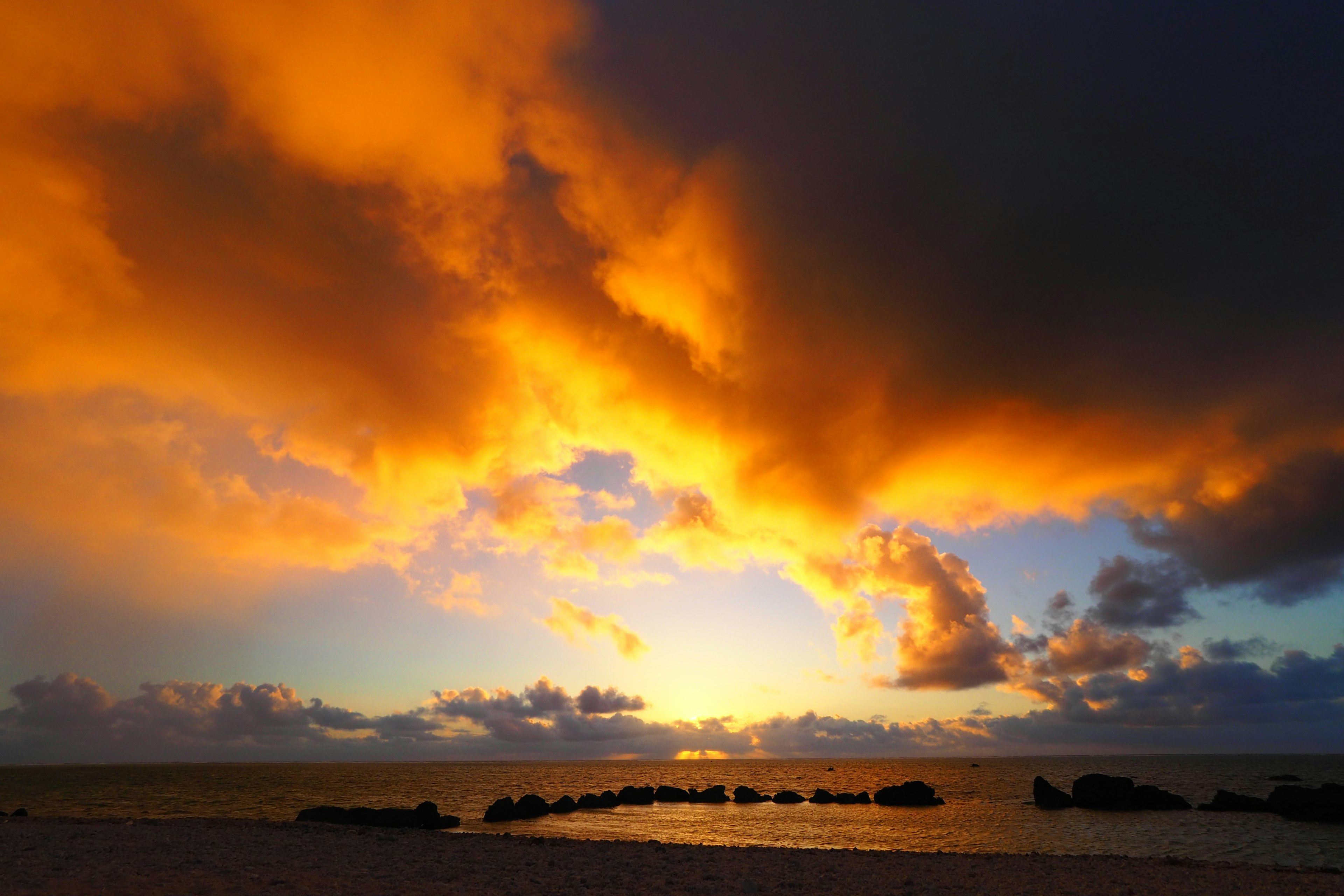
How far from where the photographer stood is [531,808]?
5147 cm

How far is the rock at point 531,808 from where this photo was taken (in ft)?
165

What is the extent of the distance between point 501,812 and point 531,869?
32055mm

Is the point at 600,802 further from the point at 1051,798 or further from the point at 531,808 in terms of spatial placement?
the point at 1051,798

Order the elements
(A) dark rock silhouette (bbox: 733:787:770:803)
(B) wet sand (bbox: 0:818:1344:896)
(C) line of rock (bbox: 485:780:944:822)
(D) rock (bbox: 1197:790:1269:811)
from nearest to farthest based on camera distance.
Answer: (B) wet sand (bbox: 0:818:1344:896) → (D) rock (bbox: 1197:790:1269:811) → (C) line of rock (bbox: 485:780:944:822) → (A) dark rock silhouette (bbox: 733:787:770:803)

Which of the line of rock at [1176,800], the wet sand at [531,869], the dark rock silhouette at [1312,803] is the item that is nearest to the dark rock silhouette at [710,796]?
the line of rock at [1176,800]

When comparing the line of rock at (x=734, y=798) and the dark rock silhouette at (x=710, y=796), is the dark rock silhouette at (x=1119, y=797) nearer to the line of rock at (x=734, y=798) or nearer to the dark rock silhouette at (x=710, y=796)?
the line of rock at (x=734, y=798)

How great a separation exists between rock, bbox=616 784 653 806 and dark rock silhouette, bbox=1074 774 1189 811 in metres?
42.1

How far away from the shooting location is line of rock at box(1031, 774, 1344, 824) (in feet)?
155

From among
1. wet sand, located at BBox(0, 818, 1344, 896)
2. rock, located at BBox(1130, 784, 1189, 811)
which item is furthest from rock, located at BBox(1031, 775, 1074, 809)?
wet sand, located at BBox(0, 818, 1344, 896)

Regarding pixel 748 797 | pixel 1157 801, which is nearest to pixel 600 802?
pixel 748 797

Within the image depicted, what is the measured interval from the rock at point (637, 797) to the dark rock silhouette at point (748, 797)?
9.42 m

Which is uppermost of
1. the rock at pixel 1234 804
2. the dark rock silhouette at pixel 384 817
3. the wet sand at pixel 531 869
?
Answer: the wet sand at pixel 531 869

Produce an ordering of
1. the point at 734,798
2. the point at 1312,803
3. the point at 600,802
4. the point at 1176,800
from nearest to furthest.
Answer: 1. the point at 1312,803
2. the point at 1176,800
3. the point at 600,802
4. the point at 734,798

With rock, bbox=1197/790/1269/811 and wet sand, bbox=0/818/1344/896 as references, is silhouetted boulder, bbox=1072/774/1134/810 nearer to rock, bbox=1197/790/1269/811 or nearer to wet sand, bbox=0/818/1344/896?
rock, bbox=1197/790/1269/811
